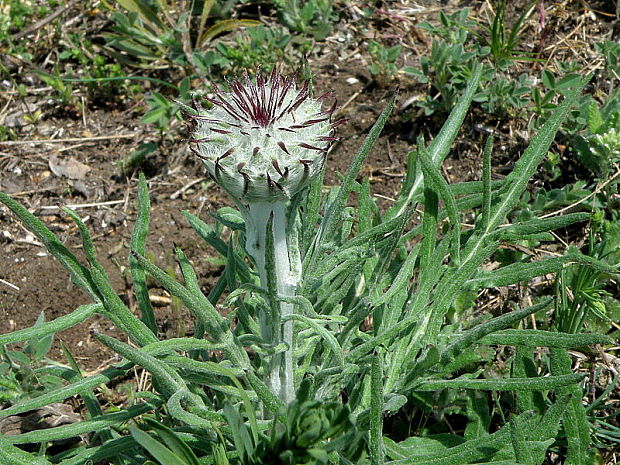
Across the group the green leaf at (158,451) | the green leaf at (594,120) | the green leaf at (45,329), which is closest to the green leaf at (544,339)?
the green leaf at (158,451)

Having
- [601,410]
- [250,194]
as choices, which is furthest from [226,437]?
[601,410]

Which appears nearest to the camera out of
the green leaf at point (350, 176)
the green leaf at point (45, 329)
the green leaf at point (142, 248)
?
the green leaf at point (45, 329)

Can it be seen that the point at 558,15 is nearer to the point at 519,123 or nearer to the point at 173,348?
the point at 519,123

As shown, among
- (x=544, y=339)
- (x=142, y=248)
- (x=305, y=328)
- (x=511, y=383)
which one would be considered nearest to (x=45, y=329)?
(x=142, y=248)

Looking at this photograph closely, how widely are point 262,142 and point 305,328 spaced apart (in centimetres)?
83

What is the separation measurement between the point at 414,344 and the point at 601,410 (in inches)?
44.0

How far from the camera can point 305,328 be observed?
2.28 meters

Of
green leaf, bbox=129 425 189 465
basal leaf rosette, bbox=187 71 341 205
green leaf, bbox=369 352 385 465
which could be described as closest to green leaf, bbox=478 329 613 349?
green leaf, bbox=369 352 385 465

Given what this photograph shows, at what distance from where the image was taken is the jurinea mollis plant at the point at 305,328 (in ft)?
5.57

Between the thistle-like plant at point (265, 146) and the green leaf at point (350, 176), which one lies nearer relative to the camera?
the thistle-like plant at point (265, 146)

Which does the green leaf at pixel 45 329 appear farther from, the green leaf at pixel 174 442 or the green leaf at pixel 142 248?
the green leaf at pixel 174 442

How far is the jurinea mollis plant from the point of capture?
170 centimetres

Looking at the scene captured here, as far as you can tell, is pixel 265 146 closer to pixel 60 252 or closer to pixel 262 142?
pixel 262 142

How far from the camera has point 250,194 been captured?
1702mm
